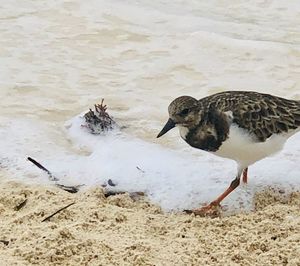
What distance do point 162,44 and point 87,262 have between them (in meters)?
3.40

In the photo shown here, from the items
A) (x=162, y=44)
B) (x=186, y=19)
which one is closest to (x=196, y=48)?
(x=162, y=44)

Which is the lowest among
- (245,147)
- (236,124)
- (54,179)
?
(54,179)

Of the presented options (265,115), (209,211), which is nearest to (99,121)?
(209,211)

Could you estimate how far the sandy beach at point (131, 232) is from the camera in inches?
119

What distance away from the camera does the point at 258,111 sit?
→ 11.5 ft

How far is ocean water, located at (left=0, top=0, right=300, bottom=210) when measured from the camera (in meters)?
3.94

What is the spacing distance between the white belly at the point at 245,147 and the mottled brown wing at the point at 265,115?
30 millimetres

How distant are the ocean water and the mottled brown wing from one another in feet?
1.32

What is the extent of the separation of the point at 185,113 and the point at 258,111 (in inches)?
13.8

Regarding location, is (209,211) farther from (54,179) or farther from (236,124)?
(54,179)

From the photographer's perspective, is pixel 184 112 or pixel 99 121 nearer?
pixel 184 112

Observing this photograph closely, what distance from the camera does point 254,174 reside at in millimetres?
3947

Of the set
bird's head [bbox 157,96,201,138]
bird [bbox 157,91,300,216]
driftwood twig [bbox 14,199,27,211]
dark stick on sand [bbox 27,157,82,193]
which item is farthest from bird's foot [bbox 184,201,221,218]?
driftwood twig [bbox 14,199,27,211]

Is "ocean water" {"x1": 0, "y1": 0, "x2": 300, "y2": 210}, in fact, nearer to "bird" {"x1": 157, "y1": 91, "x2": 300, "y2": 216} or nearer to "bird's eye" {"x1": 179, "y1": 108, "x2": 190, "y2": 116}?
"bird" {"x1": 157, "y1": 91, "x2": 300, "y2": 216}
